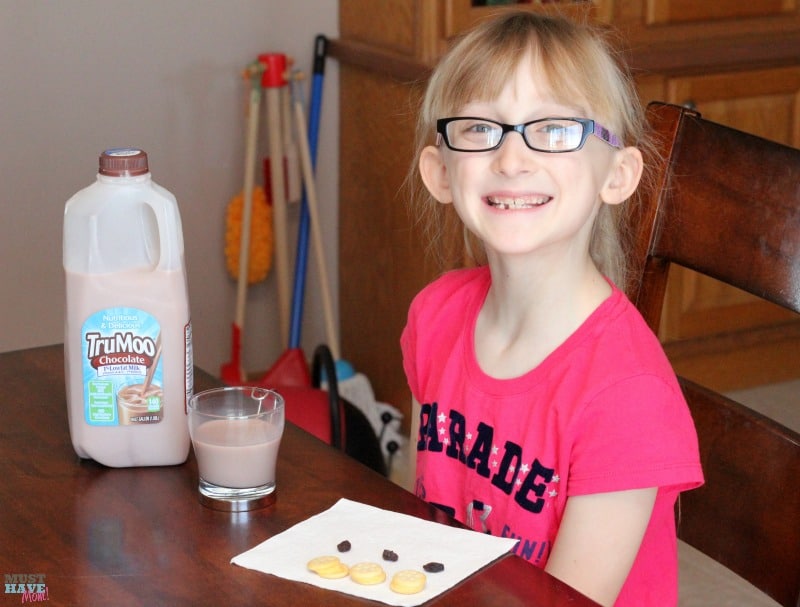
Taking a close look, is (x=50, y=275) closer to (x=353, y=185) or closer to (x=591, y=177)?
(x=353, y=185)

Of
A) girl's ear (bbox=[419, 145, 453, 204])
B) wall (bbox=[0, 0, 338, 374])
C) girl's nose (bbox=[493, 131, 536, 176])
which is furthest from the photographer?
wall (bbox=[0, 0, 338, 374])

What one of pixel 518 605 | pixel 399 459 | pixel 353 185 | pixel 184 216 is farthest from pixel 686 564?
pixel 518 605

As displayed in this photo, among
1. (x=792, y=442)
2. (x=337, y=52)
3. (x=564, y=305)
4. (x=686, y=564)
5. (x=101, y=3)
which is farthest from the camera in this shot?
(x=337, y=52)

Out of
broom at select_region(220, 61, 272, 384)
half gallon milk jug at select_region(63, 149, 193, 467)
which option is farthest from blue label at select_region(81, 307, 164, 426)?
broom at select_region(220, 61, 272, 384)

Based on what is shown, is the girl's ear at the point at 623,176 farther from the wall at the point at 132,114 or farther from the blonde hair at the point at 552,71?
the wall at the point at 132,114

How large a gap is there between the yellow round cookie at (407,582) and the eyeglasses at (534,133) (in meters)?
0.47

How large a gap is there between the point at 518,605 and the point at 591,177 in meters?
0.51

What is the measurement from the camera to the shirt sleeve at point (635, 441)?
3.47 ft

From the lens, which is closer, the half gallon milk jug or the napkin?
the napkin

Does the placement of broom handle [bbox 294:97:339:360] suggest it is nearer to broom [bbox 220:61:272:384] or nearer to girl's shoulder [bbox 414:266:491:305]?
broom [bbox 220:61:272:384]

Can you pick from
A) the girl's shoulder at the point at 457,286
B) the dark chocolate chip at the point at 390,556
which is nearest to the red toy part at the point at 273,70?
the girl's shoulder at the point at 457,286

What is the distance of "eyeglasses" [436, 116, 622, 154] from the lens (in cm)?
115

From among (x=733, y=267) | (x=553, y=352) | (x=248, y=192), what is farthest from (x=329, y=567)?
(x=248, y=192)

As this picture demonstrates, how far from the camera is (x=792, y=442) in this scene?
110 cm
